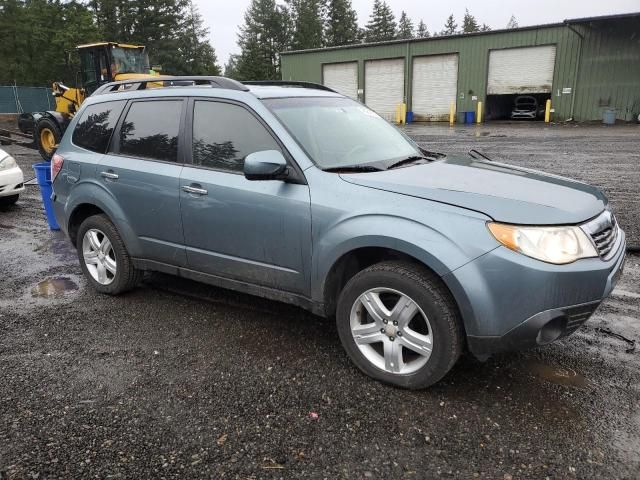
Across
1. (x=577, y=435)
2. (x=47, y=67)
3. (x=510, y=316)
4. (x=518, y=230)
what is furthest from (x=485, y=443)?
(x=47, y=67)

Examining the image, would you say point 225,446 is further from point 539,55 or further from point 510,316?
point 539,55

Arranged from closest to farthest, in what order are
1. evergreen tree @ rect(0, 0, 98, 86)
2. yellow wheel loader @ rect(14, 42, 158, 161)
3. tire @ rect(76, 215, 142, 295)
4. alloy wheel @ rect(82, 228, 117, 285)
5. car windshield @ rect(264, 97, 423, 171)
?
car windshield @ rect(264, 97, 423, 171) < tire @ rect(76, 215, 142, 295) < alloy wheel @ rect(82, 228, 117, 285) < yellow wheel loader @ rect(14, 42, 158, 161) < evergreen tree @ rect(0, 0, 98, 86)

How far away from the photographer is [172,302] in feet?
15.3

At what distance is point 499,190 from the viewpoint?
3.08 metres

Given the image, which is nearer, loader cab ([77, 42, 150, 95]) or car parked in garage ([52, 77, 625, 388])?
car parked in garage ([52, 77, 625, 388])

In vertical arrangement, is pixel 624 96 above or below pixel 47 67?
below

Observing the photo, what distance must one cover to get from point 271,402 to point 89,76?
1626cm

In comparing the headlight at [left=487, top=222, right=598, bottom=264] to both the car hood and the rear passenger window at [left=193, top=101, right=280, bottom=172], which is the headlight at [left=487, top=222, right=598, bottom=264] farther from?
the rear passenger window at [left=193, top=101, right=280, bottom=172]

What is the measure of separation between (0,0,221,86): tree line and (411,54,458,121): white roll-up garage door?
105 ft

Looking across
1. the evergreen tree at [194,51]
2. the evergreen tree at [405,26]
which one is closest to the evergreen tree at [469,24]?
the evergreen tree at [405,26]

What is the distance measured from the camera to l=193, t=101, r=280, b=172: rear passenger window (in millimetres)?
3680

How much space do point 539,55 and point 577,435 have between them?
30.0 m

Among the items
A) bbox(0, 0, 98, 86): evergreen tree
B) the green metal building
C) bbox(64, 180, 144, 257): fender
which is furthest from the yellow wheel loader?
bbox(0, 0, 98, 86): evergreen tree

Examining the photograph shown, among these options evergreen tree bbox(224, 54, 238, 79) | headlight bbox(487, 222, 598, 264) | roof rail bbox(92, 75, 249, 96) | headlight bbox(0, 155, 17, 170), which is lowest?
headlight bbox(0, 155, 17, 170)
